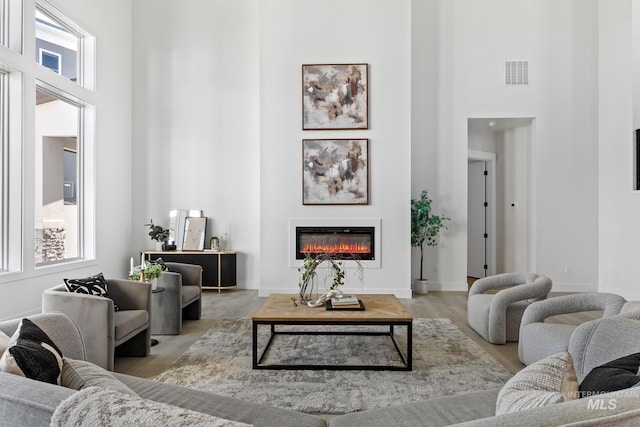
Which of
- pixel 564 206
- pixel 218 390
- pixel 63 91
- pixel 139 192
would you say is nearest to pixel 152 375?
pixel 218 390

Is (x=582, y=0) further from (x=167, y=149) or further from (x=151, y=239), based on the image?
(x=151, y=239)

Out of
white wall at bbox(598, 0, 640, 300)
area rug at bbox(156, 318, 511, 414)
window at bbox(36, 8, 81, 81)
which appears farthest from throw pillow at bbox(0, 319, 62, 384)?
white wall at bbox(598, 0, 640, 300)

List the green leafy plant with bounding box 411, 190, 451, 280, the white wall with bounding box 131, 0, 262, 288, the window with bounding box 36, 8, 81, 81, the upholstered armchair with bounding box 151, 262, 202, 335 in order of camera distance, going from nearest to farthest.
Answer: the upholstered armchair with bounding box 151, 262, 202, 335, the window with bounding box 36, 8, 81, 81, the green leafy plant with bounding box 411, 190, 451, 280, the white wall with bounding box 131, 0, 262, 288

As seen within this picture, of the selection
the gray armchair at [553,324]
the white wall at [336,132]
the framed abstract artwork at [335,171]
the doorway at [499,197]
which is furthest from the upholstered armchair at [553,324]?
the doorway at [499,197]

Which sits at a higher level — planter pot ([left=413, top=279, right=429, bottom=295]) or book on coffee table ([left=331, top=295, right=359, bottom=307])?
book on coffee table ([left=331, top=295, right=359, bottom=307])

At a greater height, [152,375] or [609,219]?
[609,219]

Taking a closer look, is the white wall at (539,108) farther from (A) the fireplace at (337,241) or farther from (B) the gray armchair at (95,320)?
(B) the gray armchair at (95,320)

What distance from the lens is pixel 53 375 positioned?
52.2 inches

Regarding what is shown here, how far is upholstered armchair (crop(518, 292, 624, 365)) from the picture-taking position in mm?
2971

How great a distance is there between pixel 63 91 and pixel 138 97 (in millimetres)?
1762

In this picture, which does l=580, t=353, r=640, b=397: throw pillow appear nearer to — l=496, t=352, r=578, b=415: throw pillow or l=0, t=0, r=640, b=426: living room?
l=496, t=352, r=578, b=415: throw pillow

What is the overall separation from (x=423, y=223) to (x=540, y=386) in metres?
5.43

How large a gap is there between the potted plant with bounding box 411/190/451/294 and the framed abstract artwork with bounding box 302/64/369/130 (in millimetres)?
1481

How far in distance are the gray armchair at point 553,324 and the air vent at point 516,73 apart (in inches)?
186
